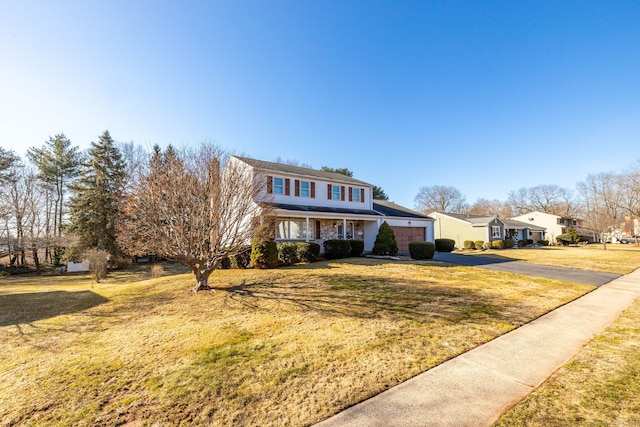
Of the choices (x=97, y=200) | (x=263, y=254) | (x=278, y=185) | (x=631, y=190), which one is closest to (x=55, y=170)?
(x=97, y=200)

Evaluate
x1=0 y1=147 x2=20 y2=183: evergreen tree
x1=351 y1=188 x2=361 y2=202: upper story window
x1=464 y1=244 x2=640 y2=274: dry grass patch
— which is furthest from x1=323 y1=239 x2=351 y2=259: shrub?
x1=0 y1=147 x2=20 y2=183: evergreen tree

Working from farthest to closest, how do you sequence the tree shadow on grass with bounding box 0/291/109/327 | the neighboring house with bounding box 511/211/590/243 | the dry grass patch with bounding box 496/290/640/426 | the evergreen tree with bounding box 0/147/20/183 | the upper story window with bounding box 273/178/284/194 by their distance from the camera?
the neighboring house with bounding box 511/211/590/243 → the evergreen tree with bounding box 0/147/20/183 → the upper story window with bounding box 273/178/284/194 → the tree shadow on grass with bounding box 0/291/109/327 → the dry grass patch with bounding box 496/290/640/426

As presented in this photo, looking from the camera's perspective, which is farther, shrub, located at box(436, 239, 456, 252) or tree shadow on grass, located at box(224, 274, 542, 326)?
shrub, located at box(436, 239, 456, 252)

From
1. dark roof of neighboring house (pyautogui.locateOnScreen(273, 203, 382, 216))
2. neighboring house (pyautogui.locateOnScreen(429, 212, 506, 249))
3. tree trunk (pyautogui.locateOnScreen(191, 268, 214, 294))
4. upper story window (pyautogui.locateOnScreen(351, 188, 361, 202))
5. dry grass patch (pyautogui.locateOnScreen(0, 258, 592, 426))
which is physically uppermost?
upper story window (pyautogui.locateOnScreen(351, 188, 361, 202))

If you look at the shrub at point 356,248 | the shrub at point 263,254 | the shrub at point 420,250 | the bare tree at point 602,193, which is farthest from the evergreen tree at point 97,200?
the bare tree at point 602,193

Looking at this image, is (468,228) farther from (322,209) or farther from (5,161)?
(5,161)

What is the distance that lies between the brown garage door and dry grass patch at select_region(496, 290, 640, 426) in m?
17.0

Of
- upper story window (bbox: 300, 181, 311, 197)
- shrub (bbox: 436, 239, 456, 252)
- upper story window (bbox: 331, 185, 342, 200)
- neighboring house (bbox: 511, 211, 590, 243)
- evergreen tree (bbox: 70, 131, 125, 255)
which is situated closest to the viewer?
upper story window (bbox: 300, 181, 311, 197)

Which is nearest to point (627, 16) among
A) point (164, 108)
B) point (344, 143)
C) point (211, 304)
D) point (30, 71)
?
point (344, 143)

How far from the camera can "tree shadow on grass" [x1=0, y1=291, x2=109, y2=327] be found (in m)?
7.67

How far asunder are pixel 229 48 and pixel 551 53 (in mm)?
16150

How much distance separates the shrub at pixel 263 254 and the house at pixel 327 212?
8.82ft

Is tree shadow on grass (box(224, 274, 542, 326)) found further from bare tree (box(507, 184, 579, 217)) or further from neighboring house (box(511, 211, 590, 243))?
bare tree (box(507, 184, 579, 217))

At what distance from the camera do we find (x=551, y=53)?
13.7m
